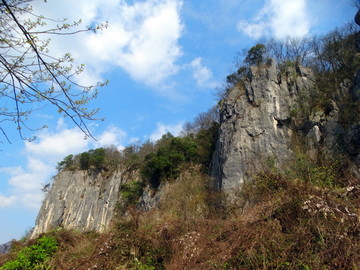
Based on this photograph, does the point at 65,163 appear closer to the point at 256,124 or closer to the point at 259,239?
the point at 256,124

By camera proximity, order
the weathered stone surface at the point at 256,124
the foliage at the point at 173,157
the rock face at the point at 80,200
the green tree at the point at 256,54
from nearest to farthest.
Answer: the weathered stone surface at the point at 256,124
the foliage at the point at 173,157
the green tree at the point at 256,54
the rock face at the point at 80,200

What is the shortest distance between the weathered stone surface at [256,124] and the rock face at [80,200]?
1518 centimetres

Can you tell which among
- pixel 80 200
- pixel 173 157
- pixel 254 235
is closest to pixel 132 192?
pixel 80 200

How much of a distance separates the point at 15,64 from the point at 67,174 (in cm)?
3488

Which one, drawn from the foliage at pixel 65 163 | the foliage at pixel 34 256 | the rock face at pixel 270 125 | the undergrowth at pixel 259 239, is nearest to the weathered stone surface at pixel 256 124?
the rock face at pixel 270 125

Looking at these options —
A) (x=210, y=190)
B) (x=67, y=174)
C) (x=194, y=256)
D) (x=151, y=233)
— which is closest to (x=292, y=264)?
(x=194, y=256)

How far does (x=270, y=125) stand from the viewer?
2000 centimetres

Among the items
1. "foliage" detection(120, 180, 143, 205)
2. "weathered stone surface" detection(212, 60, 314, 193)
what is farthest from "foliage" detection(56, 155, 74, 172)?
"weathered stone surface" detection(212, 60, 314, 193)

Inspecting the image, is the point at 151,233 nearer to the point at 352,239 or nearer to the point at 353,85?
the point at 352,239

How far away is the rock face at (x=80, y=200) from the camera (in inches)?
1204

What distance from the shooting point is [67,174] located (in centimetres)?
3556

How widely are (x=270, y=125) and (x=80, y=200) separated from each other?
22.4 metres

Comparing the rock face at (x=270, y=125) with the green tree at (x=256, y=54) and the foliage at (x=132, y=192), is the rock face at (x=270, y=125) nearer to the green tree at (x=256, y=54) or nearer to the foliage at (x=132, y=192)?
the green tree at (x=256, y=54)

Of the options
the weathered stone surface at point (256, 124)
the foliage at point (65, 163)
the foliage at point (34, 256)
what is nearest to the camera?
the foliage at point (34, 256)
